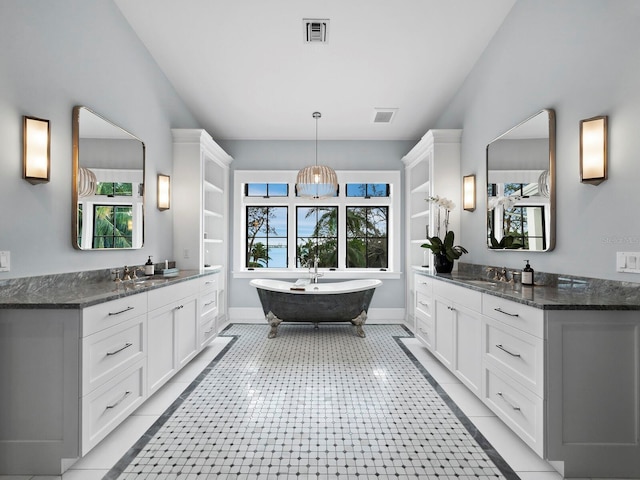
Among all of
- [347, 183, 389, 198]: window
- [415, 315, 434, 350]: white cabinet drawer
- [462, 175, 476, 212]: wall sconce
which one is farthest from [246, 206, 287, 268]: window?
[462, 175, 476, 212]: wall sconce

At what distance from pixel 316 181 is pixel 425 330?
86.4 inches

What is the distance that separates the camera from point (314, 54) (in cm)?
319

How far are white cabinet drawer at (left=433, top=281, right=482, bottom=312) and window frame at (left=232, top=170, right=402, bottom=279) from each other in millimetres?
1964

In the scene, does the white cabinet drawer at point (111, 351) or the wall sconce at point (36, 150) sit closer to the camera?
the white cabinet drawer at point (111, 351)

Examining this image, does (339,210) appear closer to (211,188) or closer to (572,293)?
(211,188)

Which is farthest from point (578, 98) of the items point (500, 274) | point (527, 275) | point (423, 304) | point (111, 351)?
point (111, 351)

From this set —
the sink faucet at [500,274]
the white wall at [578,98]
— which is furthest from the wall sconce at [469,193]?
the sink faucet at [500,274]

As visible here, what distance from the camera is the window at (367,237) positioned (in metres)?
5.33

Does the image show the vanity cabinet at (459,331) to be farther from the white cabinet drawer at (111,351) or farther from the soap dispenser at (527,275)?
the white cabinet drawer at (111,351)

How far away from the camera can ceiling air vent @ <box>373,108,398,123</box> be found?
4.27 meters

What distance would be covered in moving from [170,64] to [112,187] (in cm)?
158

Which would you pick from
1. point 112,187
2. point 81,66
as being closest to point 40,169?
point 112,187

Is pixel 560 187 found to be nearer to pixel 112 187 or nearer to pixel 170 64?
pixel 112 187

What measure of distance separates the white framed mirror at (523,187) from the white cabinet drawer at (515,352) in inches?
29.2
